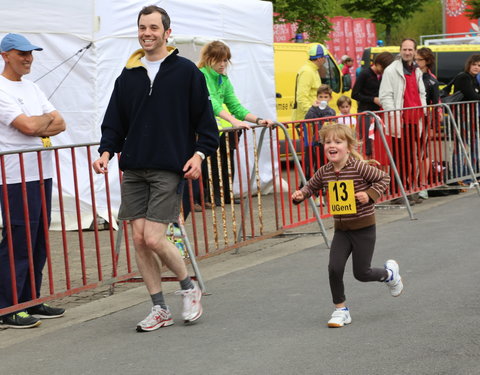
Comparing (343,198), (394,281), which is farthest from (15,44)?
(394,281)

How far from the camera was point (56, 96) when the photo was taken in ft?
37.3

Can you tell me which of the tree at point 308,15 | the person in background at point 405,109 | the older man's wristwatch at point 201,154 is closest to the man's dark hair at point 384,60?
the person in background at point 405,109

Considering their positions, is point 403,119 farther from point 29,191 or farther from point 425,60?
point 29,191

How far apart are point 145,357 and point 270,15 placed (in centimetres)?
940

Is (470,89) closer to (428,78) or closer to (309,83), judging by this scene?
(428,78)

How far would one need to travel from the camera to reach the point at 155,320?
6164 millimetres

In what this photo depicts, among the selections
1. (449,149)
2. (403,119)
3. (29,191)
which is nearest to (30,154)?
(29,191)

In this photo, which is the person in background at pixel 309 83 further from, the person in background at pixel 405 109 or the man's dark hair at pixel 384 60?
the person in background at pixel 405 109

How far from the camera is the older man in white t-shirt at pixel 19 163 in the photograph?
6480 millimetres

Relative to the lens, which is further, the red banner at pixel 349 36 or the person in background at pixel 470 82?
the red banner at pixel 349 36

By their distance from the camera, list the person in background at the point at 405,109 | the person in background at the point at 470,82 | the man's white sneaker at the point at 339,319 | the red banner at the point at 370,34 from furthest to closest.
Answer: the red banner at the point at 370,34 < the person in background at the point at 470,82 < the person in background at the point at 405,109 < the man's white sneaker at the point at 339,319

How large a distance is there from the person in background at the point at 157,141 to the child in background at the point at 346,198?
726mm

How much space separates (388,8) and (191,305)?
35.1 metres

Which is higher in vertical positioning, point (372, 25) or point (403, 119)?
point (372, 25)
